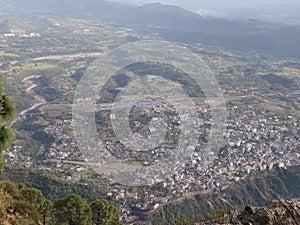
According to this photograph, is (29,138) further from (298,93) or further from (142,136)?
(298,93)

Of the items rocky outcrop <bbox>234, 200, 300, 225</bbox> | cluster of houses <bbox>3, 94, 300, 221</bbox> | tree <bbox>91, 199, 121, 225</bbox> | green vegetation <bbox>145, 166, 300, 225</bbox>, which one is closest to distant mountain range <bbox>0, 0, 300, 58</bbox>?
cluster of houses <bbox>3, 94, 300, 221</bbox>


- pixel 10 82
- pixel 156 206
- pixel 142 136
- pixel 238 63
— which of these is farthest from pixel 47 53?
pixel 156 206

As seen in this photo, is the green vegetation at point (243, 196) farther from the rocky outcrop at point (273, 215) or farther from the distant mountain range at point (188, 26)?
the distant mountain range at point (188, 26)

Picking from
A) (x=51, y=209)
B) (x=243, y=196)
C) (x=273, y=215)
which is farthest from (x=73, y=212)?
(x=243, y=196)

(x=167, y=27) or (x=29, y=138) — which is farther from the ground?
(x=167, y=27)

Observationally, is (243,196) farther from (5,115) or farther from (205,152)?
(5,115)

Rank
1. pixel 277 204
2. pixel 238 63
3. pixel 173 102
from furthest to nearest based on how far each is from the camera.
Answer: pixel 238 63
pixel 173 102
pixel 277 204
